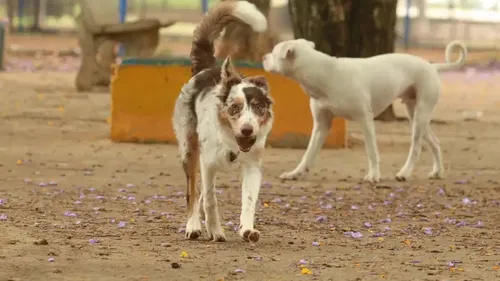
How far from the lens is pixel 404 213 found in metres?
9.20

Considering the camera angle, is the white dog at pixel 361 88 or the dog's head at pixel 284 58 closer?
the dog's head at pixel 284 58

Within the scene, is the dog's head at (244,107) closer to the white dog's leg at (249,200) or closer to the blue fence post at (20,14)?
the white dog's leg at (249,200)

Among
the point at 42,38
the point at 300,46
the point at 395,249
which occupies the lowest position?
the point at 42,38

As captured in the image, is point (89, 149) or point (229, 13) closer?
point (229, 13)

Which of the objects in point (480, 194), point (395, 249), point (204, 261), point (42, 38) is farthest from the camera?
point (42, 38)

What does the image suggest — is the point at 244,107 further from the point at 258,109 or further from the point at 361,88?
the point at 361,88

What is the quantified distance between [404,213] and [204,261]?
8.81 feet

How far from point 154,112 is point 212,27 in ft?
16.8

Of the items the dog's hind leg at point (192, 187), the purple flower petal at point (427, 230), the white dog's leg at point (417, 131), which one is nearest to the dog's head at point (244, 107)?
the dog's hind leg at point (192, 187)

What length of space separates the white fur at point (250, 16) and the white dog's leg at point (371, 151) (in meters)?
3.15

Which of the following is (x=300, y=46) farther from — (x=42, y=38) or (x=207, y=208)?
(x=42, y=38)

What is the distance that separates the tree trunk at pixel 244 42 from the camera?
1955cm

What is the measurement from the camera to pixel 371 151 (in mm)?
11109

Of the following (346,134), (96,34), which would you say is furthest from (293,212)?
(96,34)
